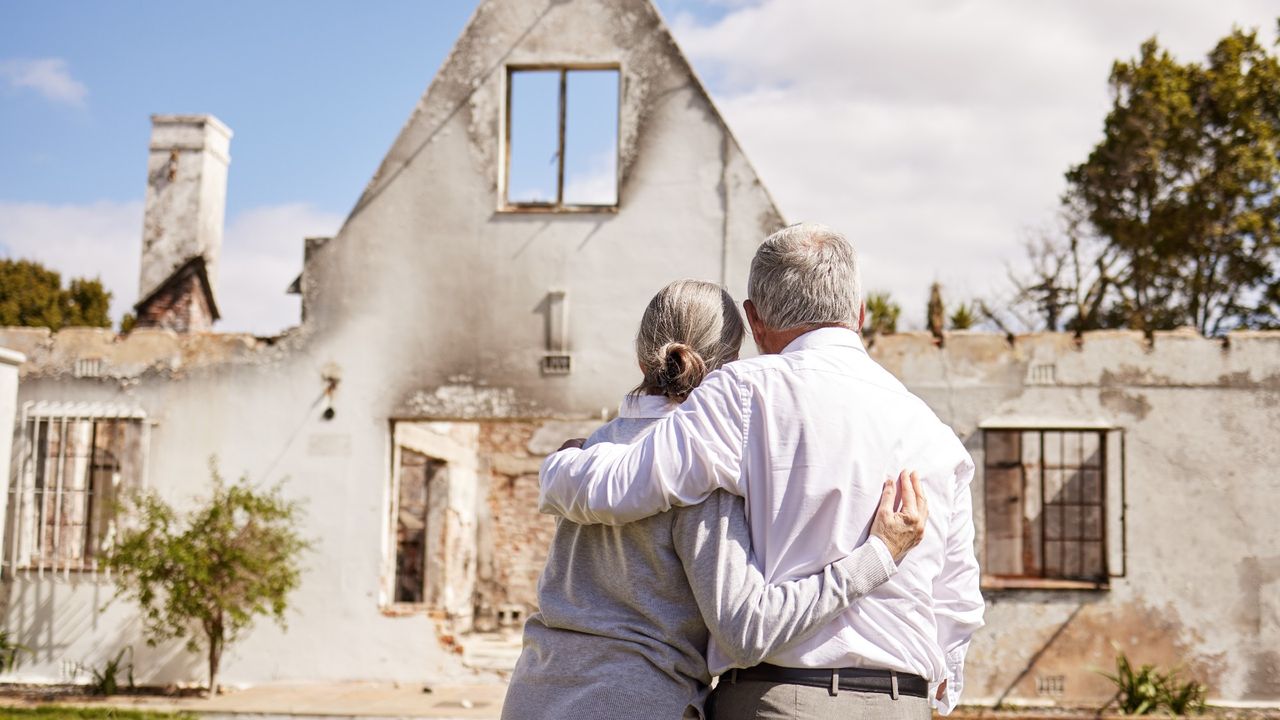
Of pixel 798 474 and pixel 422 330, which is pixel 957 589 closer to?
pixel 798 474

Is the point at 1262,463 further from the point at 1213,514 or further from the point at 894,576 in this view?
the point at 894,576

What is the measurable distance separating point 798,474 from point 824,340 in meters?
0.31

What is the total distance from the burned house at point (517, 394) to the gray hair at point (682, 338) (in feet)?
24.3

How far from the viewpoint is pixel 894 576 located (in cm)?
228

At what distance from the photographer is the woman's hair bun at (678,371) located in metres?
2.43

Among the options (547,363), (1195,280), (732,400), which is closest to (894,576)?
(732,400)

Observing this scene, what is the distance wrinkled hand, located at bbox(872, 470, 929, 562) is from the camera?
2.23 m

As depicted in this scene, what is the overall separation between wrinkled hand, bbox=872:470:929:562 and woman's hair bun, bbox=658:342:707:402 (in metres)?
0.45

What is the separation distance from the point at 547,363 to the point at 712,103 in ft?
8.70

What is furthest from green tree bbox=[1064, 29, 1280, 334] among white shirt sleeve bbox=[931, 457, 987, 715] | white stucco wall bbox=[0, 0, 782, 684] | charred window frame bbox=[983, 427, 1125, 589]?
white shirt sleeve bbox=[931, 457, 987, 715]

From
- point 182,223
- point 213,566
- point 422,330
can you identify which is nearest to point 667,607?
point 213,566

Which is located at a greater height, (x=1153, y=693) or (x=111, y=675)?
(x=1153, y=693)

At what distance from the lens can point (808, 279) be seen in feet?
7.88

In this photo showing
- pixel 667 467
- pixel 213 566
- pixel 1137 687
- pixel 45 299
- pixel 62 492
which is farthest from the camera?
pixel 45 299
